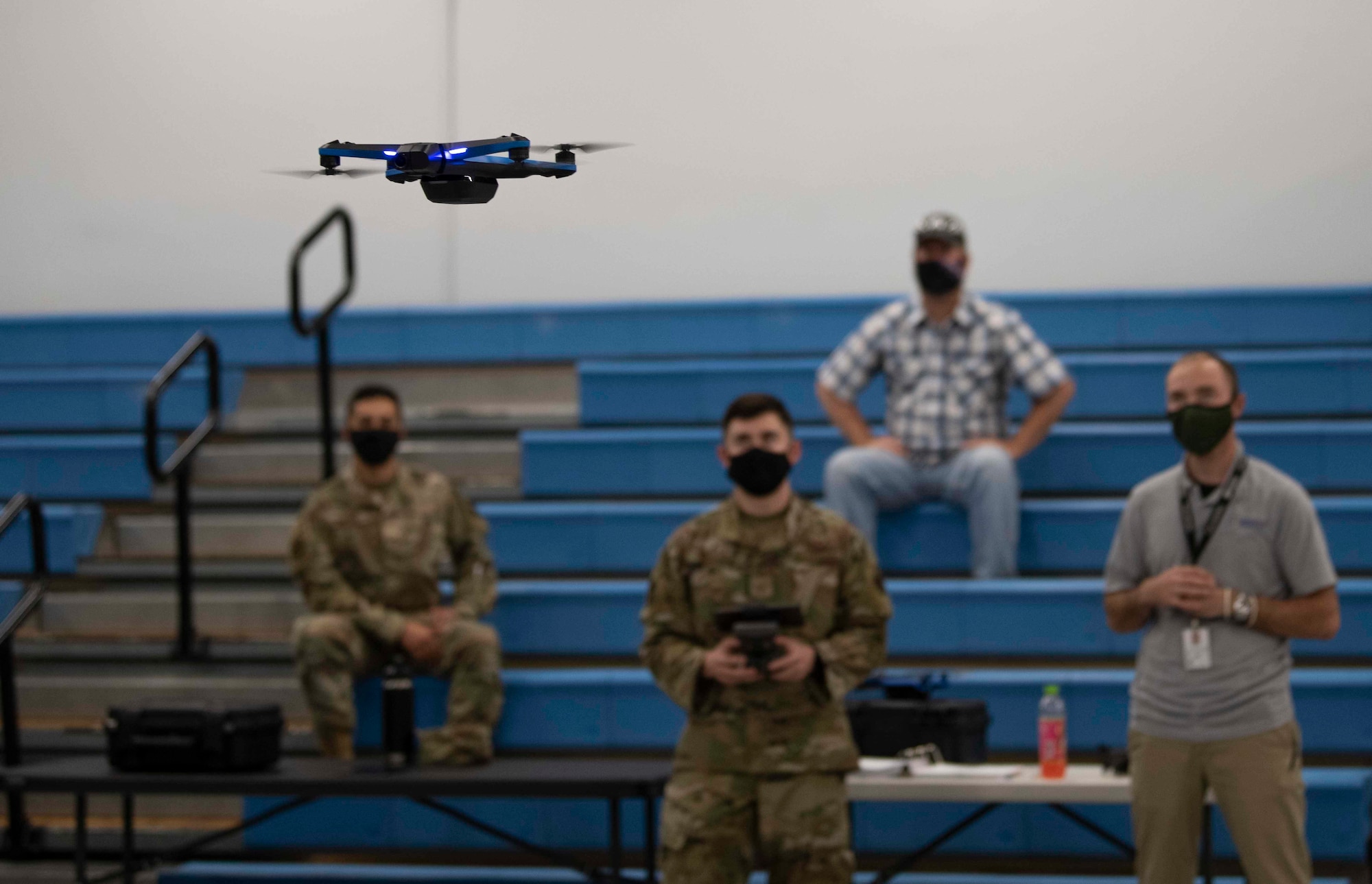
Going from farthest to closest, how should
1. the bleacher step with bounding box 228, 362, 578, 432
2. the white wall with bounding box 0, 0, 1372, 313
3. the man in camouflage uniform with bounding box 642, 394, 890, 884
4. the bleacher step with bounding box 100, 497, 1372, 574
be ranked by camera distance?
1. the bleacher step with bounding box 228, 362, 578, 432
2. the bleacher step with bounding box 100, 497, 1372, 574
3. the man in camouflage uniform with bounding box 642, 394, 890, 884
4. the white wall with bounding box 0, 0, 1372, 313

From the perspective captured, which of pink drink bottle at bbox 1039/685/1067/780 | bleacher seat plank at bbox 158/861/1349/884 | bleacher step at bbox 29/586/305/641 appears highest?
bleacher step at bbox 29/586/305/641

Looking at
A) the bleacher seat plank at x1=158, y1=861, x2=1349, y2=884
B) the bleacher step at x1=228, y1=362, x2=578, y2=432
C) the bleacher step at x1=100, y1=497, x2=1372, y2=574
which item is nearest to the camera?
the bleacher seat plank at x1=158, y1=861, x2=1349, y2=884

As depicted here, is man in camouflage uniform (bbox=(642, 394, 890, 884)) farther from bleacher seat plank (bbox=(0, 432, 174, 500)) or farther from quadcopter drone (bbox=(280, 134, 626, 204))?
bleacher seat plank (bbox=(0, 432, 174, 500))

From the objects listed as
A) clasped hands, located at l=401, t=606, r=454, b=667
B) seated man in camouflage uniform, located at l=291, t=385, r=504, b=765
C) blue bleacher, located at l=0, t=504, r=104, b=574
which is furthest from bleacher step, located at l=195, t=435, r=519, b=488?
clasped hands, located at l=401, t=606, r=454, b=667

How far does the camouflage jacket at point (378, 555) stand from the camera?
5.42 metres

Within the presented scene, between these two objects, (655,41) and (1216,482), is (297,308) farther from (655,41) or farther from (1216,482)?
(655,41)

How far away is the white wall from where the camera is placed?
195 cm

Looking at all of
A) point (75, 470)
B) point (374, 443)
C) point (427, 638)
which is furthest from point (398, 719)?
point (75, 470)

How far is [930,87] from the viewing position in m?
5.71

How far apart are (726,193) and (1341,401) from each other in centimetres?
256

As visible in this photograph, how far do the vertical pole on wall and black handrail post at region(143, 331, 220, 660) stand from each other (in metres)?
0.38

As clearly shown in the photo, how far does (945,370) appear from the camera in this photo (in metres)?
5.92

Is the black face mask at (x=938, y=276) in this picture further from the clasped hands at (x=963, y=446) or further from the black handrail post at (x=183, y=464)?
the black handrail post at (x=183, y=464)

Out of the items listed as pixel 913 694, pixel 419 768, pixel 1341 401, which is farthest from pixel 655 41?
pixel 1341 401
